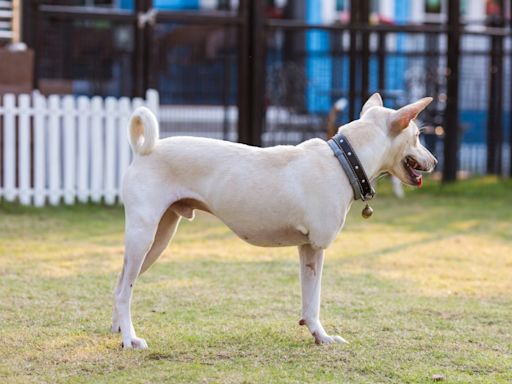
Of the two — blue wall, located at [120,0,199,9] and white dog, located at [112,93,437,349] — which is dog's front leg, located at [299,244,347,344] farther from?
blue wall, located at [120,0,199,9]

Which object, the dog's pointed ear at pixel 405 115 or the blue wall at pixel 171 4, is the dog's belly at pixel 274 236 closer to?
the dog's pointed ear at pixel 405 115

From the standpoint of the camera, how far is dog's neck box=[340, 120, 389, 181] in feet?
17.8

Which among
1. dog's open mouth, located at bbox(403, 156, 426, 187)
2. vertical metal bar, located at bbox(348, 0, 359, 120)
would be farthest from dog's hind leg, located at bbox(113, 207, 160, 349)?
vertical metal bar, located at bbox(348, 0, 359, 120)

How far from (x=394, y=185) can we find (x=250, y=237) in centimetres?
891

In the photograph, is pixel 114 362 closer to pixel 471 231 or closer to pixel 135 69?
pixel 471 231

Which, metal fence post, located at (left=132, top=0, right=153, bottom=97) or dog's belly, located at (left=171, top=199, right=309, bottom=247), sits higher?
metal fence post, located at (left=132, top=0, right=153, bottom=97)

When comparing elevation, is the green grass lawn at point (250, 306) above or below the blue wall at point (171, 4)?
below

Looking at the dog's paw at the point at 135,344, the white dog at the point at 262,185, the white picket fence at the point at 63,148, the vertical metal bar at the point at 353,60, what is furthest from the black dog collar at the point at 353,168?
the vertical metal bar at the point at 353,60

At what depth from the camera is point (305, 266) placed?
18.4 ft

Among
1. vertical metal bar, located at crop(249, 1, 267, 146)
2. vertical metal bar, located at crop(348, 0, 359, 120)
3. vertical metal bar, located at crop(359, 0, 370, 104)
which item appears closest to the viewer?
vertical metal bar, located at crop(249, 1, 267, 146)

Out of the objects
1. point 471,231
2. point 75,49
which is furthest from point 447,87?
point 75,49

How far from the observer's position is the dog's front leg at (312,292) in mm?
5551

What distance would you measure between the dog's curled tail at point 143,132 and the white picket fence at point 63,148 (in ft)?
20.5

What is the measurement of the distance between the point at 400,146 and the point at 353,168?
1.21ft
